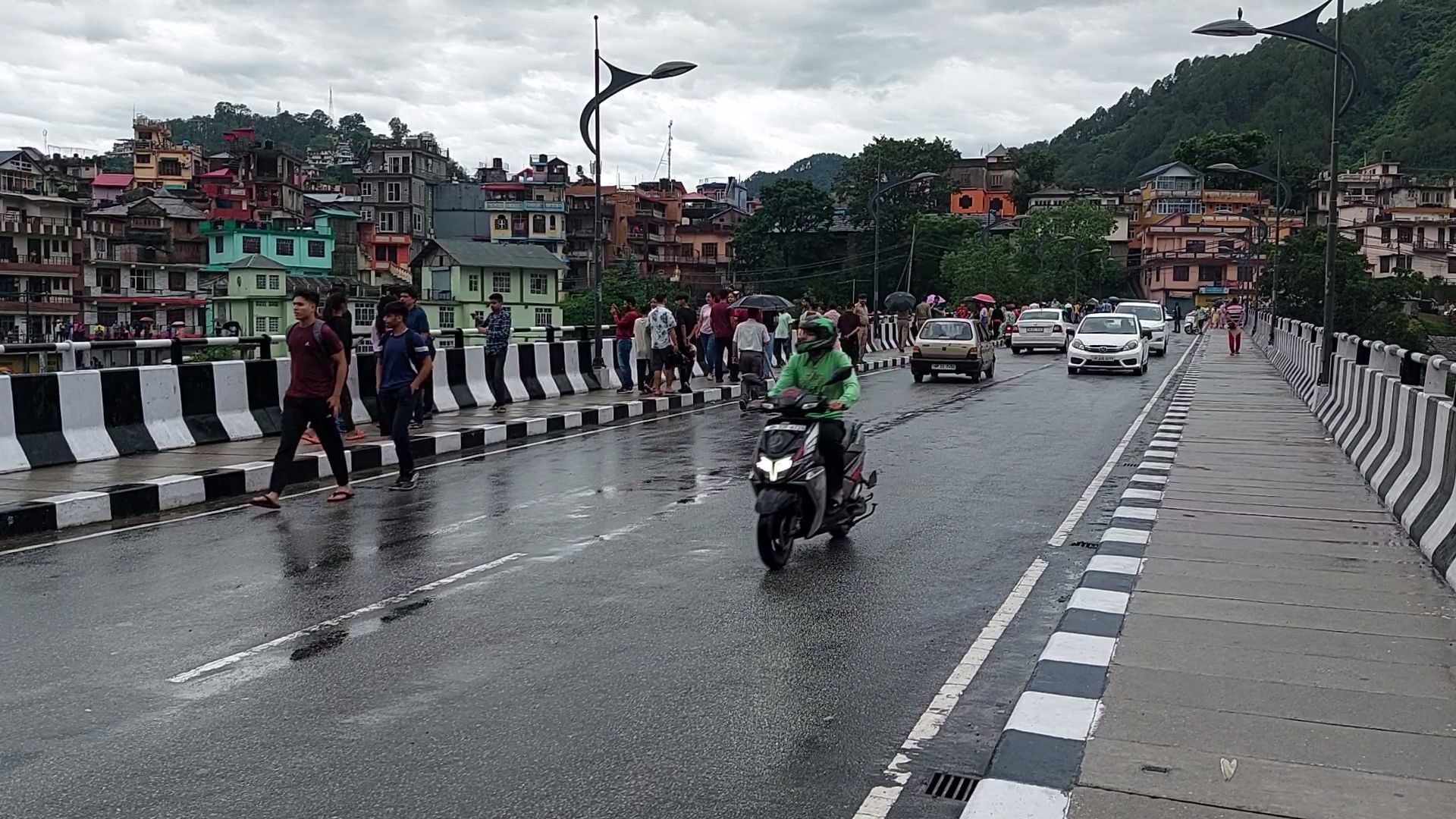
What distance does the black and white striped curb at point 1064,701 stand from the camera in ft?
14.9

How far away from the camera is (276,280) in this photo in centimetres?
7706

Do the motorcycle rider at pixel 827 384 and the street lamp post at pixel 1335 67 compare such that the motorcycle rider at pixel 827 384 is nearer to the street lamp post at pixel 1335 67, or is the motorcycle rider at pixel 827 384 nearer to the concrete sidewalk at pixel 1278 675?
the concrete sidewalk at pixel 1278 675

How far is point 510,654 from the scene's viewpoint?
21.1ft

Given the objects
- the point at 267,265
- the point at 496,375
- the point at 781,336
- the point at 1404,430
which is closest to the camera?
the point at 1404,430

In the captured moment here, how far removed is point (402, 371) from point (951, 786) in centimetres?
890

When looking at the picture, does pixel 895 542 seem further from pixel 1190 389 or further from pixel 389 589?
pixel 1190 389

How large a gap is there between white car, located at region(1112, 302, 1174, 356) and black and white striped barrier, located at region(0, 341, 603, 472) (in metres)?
30.1

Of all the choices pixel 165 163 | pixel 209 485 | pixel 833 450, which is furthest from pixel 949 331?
pixel 165 163

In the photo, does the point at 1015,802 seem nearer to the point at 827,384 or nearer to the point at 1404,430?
the point at 827,384

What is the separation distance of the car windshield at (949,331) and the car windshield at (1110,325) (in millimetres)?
4165

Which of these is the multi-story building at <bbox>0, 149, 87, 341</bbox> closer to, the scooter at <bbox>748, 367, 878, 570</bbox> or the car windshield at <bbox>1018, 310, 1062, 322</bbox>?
the car windshield at <bbox>1018, 310, 1062, 322</bbox>

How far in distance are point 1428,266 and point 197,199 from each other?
8834cm

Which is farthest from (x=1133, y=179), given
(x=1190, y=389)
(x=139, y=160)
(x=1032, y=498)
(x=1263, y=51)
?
(x=1032, y=498)

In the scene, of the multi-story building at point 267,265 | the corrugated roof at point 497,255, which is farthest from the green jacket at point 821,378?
the corrugated roof at point 497,255
